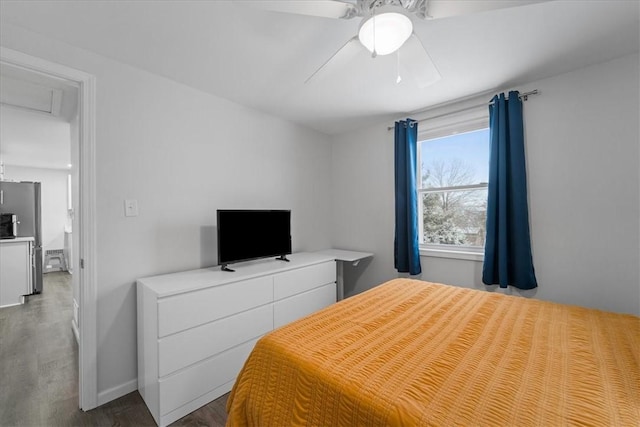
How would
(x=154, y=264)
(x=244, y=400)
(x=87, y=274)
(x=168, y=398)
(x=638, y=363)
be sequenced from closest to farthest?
1. (x=638, y=363)
2. (x=244, y=400)
3. (x=168, y=398)
4. (x=87, y=274)
5. (x=154, y=264)

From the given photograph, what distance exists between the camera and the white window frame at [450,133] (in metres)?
2.58

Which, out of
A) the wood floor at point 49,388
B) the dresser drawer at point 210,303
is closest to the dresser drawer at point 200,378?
the wood floor at point 49,388

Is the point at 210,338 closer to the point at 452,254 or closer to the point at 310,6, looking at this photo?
the point at 310,6

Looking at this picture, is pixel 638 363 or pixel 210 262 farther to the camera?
pixel 210 262

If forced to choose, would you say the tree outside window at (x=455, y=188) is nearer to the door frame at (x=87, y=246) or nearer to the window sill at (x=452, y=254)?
the window sill at (x=452, y=254)

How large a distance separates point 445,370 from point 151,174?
2.24 m

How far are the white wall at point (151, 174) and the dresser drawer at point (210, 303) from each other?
0.53 m

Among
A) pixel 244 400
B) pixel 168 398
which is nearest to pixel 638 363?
pixel 244 400

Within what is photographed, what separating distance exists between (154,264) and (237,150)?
125 centimetres

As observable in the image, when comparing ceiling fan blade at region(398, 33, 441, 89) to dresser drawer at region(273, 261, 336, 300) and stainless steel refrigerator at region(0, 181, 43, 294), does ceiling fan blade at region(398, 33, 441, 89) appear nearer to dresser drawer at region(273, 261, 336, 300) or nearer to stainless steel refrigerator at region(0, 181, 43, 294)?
dresser drawer at region(273, 261, 336, 300)

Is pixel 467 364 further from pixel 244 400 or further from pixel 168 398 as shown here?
pixel 168 398

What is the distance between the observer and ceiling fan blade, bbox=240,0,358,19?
1.15m

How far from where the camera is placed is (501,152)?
2.31 m

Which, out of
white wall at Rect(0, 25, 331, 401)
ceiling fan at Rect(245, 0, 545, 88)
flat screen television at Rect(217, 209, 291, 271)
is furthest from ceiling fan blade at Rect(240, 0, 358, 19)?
flat screen television at Rect(217, 209, 291, 271)
